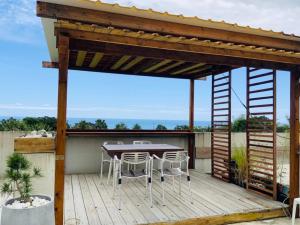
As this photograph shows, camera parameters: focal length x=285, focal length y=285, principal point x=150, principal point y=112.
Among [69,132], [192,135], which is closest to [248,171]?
[192,135]

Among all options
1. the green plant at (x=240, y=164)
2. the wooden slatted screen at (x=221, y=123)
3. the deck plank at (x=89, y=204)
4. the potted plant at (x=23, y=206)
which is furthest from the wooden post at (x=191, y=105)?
the potted plant at (x=23, y=206)

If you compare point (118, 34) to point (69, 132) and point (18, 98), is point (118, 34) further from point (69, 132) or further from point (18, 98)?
point (18, 98)

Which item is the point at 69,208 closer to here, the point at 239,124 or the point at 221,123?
the point at 221,123

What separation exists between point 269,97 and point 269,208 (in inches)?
77.5

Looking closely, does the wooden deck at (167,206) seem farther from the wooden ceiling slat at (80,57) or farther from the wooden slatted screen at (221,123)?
the wooden ceiling slat at (80,57)

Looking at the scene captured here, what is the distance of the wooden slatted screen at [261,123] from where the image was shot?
524cm

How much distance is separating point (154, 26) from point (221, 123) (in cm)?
402

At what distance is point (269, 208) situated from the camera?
15.5ft

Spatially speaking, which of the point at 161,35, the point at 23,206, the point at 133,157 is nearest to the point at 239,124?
the point at 133,157

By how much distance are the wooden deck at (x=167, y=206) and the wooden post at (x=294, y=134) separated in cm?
39

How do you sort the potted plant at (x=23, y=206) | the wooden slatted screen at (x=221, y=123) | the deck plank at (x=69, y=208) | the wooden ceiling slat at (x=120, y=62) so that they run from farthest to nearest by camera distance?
the wooden slatted screen at (x=221, y=123)
the wooden ceiling slat at (x=120, y=62)
the deck plank at (x=69, y=208)
the potted plant at (x=23, y=206)

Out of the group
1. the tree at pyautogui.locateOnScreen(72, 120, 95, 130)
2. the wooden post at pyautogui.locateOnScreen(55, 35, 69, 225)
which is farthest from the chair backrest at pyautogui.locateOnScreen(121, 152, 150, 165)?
the tree at pyautogui.locateOnScreen(72, 120, 95, 130)

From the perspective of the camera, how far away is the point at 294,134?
16.2ft

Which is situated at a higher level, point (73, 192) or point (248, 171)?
point (248, 171)
